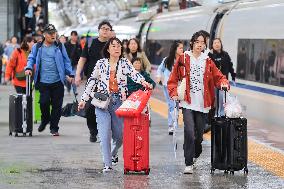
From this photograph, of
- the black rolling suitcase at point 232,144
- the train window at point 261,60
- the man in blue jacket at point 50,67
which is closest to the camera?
the black rolling suitcase at point 232,144

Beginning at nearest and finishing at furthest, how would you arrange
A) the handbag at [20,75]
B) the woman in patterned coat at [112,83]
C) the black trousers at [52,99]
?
the woman in patterned coat at [112,83], the black trousers at [52,99], the handbag at [20,75]

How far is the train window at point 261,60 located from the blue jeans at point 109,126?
6744 mm

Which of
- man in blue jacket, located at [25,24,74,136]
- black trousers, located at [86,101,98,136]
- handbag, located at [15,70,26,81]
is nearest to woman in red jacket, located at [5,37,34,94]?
handbag, located at [15,70,26,81]

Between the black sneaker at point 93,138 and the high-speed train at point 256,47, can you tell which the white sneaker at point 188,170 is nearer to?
the black sneaker at point 93,138

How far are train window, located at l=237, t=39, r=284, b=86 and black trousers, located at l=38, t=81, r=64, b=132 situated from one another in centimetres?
428

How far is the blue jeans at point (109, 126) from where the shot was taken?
12625 mm

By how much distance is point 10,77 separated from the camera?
758 inches

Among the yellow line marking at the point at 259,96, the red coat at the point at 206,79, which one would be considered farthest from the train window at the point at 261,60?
the red coat at the point at 206,79

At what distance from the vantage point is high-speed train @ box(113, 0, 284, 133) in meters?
19.5

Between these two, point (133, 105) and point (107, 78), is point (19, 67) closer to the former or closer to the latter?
point (107, 78)

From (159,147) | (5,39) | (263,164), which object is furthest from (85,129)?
(5,39)

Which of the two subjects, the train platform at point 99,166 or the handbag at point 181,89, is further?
the handbag at point 181,89

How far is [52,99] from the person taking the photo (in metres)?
17.0

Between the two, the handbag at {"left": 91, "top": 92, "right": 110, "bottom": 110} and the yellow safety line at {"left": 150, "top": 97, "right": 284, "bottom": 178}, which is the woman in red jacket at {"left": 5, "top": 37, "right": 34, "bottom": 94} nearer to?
the yellow safety line at {"left": 150, "top": 97, "right": 284, "bottom": 178}
